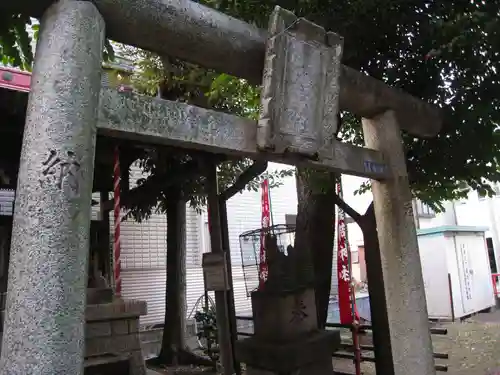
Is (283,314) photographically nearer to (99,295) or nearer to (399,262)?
(399,262)

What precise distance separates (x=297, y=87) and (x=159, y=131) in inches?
44.4

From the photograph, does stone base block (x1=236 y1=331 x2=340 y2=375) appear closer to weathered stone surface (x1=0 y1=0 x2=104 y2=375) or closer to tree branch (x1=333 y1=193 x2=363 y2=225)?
tree branch (x1=333 y1=193 x2=363 y2=225)

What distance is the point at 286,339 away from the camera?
196 inches

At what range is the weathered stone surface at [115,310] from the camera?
460cm

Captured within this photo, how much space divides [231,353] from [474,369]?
4.90 meters

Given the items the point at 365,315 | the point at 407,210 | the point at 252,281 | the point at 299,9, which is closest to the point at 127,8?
the point at 299,9

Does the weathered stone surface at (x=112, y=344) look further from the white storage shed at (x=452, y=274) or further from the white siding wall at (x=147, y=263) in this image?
the white storage shed at (x=452, y=274)

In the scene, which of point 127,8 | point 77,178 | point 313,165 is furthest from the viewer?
point 313,165

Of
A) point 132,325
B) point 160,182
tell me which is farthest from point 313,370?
point 160,182

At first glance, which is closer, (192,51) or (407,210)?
(192,51)

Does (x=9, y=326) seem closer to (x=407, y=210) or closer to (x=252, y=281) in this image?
A: (x=407, y=210)

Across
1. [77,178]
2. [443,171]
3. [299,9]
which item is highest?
[299,9]

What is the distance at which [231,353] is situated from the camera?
18.1 ft

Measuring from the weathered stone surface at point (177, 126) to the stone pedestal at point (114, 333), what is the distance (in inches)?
98.5
